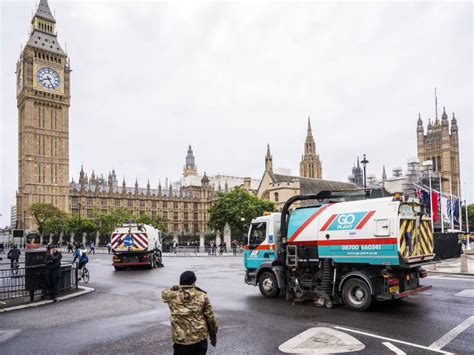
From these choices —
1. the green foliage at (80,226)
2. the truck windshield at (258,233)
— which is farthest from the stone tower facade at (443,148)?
the truck windshield at (258,233)

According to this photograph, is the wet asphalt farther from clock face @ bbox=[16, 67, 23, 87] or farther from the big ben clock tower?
clock face @ bbox=[16, 67, 23, 87]

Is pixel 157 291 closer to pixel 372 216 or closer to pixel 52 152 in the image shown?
pixel 372 216

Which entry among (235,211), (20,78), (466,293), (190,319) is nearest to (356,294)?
(466,293)

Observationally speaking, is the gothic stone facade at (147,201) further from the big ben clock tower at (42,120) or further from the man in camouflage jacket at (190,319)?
the man in camouflage jacket at (190,319)

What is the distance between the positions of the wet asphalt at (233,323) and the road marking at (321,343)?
19 cm

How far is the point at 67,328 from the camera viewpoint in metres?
9.41

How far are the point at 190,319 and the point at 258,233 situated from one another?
942 centimetres

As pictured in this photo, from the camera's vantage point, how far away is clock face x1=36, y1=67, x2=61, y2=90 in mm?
99125

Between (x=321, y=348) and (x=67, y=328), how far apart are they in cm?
583

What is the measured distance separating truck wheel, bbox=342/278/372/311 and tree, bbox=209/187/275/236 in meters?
43.2

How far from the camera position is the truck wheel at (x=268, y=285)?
13.2 m

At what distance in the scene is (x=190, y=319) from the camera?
16.1 ft

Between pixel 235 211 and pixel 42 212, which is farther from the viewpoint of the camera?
pixel 42 212

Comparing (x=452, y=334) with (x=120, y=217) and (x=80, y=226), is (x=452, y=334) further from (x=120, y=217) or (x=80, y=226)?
(x=120, y=217)
